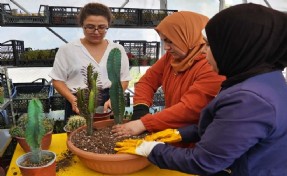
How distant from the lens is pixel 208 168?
769mm

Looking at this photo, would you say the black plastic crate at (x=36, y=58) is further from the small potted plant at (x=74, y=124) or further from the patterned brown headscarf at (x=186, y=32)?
the patterned brown headscarf at (x=186, y=32)

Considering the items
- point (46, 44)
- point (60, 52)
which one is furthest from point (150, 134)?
point (46, 44)

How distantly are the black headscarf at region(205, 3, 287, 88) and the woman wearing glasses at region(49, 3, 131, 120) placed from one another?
3.39ft

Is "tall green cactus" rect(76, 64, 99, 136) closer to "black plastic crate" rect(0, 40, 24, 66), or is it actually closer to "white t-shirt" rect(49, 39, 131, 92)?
"white t-shirt" rect(49, 39, 131, 92)

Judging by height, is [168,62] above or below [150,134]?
above

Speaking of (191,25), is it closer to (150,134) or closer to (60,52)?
(150,134)

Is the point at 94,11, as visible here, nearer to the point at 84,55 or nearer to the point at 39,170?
the point at 84,55

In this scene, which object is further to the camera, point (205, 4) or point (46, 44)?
point (205, 4)

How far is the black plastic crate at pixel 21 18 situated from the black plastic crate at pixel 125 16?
26.2 inches

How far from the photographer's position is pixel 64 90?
1.69m

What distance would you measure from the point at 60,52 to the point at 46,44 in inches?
74.4

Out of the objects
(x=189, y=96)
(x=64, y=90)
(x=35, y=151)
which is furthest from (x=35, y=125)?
(x=64, y=90)

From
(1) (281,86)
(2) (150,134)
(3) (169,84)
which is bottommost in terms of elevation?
(2) (150,134)

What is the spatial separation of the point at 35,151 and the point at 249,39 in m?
0.73
